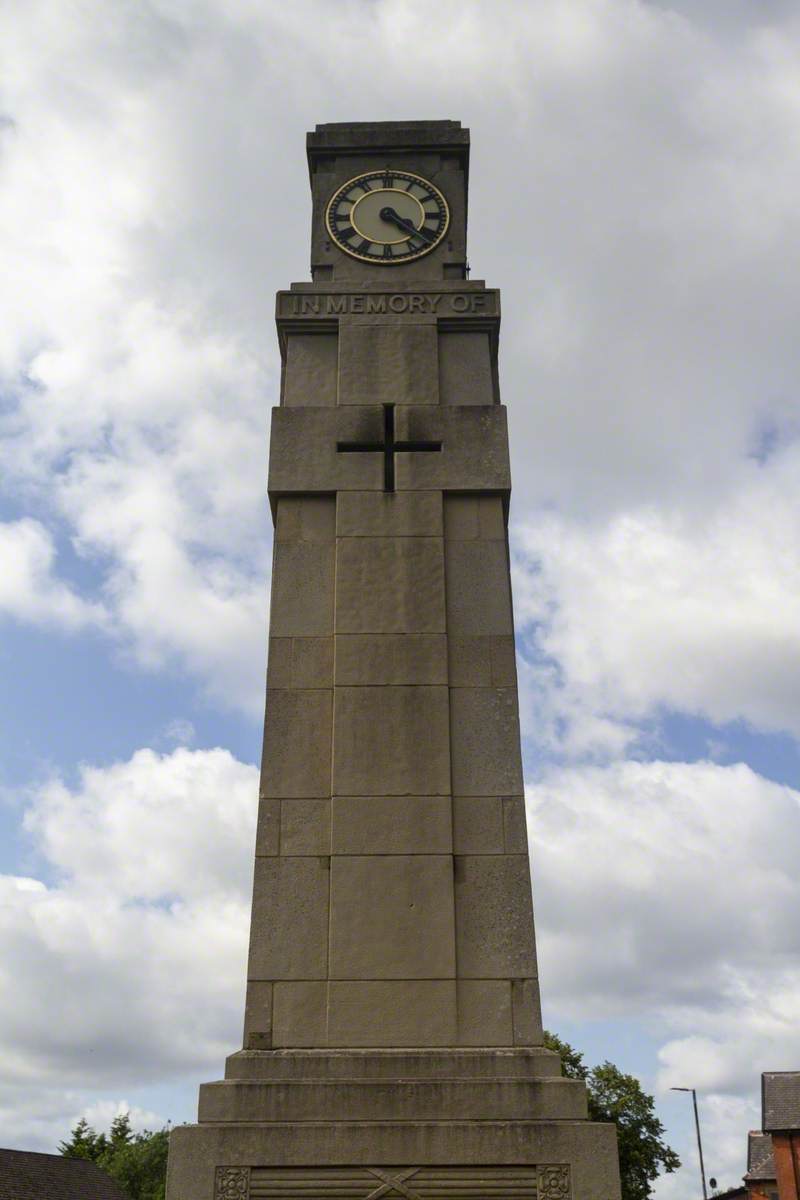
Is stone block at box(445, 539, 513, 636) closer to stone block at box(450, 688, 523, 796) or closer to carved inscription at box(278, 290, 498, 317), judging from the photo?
stone block at box(450, 688, 523, 796)

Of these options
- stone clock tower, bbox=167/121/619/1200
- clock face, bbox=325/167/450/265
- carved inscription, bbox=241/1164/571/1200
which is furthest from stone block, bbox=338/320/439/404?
carved inscription, bbox=241/1164/571/1200

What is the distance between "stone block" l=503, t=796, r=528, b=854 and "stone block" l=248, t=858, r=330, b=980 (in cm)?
214

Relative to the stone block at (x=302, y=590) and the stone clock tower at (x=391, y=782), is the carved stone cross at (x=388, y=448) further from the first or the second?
the stone block at (x=302, y=590)

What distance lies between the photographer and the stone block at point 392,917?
476 inches

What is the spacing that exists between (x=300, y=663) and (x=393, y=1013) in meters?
4.30

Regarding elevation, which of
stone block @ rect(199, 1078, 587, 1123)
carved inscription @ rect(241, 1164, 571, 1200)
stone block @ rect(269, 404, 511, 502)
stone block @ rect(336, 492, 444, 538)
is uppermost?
stone block @ rect(269, 404, 511, 502)

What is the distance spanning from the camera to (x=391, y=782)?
1295 cm

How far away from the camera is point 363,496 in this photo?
14.6m

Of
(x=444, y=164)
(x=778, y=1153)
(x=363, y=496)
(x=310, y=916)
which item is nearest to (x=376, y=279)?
(x=444, y=164)

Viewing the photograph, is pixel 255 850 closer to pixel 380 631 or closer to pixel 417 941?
pixel 417 941

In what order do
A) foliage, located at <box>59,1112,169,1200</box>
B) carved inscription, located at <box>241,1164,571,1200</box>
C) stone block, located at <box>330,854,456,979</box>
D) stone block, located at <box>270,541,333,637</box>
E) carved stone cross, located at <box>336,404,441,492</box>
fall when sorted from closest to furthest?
carved inscription, located at <box>241,1164,571,1200</box> → stone block, located at <box>330,854,456,979</box> → stone block, located at <box>270,541,333,637</box> → carved stone cross, located at <box>336,404,441,492</box> → foliage, located at <box>59,1112,169,1200</box>

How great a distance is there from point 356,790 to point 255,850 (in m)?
1.37

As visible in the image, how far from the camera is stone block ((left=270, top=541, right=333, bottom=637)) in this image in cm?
1391

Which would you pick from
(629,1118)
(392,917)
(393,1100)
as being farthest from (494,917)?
(629,1118)
